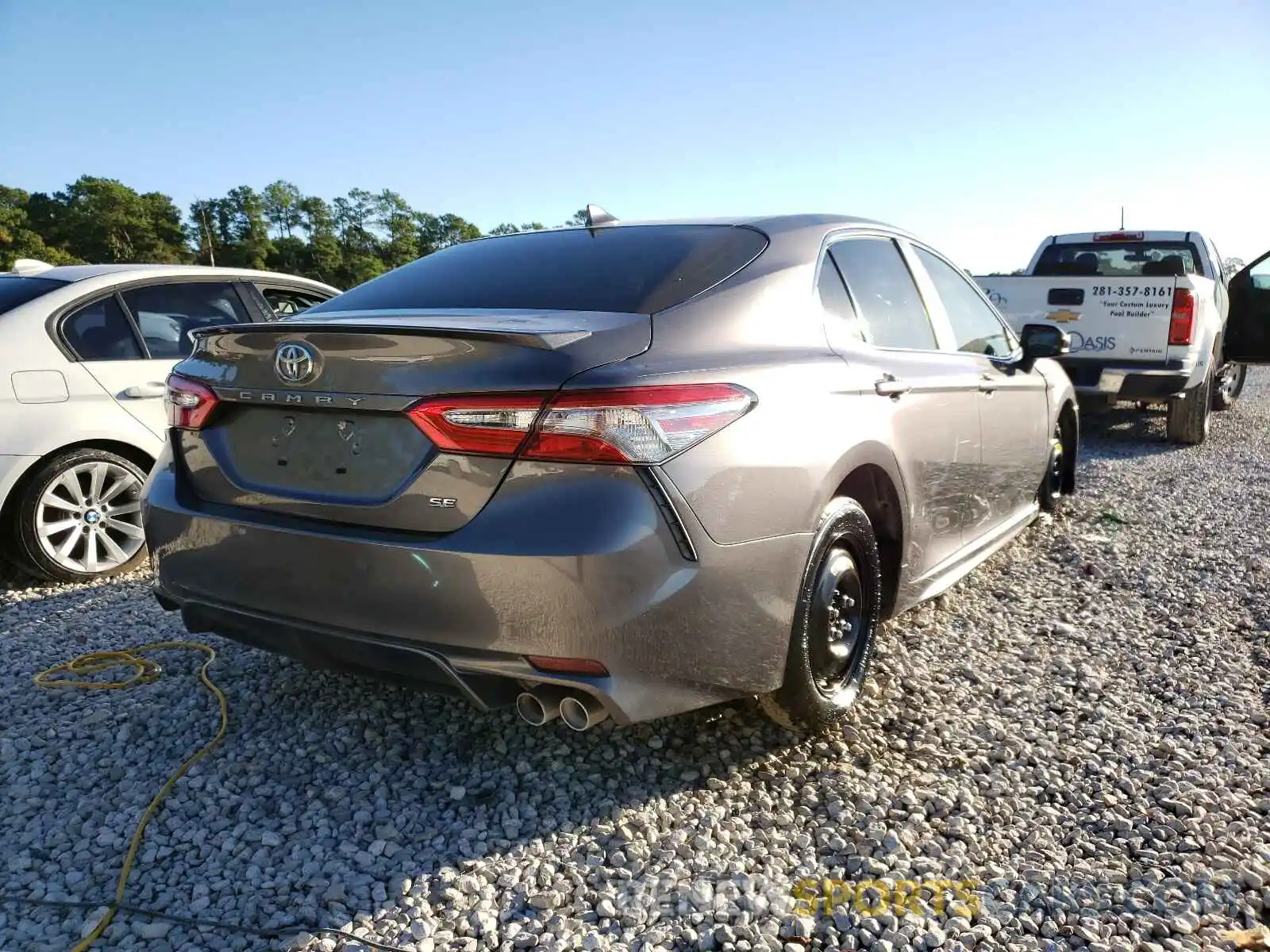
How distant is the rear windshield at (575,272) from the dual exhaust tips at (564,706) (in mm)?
1005

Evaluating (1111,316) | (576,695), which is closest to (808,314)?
(576,695)

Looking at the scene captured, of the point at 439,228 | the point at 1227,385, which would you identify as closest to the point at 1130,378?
the point at 1227,385

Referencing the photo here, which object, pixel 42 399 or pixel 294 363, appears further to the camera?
pixel 42 399

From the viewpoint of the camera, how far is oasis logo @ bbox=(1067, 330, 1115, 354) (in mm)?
7957

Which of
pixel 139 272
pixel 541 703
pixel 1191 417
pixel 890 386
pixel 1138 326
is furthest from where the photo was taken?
pixel 1191 417

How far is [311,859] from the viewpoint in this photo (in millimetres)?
2320

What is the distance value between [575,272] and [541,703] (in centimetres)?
135

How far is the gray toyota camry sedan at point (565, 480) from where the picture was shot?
6.95 ft

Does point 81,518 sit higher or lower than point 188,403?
lower

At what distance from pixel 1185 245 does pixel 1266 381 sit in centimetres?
829

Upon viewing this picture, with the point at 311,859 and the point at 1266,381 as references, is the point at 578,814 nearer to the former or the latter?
the point at 311,859

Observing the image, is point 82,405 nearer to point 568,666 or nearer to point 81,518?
point 81,518

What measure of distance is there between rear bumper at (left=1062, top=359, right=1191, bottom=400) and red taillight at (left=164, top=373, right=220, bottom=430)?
7277 millimetres

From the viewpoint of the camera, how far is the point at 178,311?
5.13 metres
